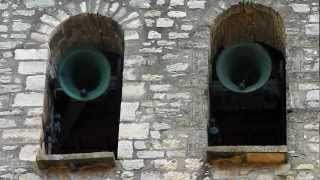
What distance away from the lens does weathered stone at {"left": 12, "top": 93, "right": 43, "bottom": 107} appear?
475 inches

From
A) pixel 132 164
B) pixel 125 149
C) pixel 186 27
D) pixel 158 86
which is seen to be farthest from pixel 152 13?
pixel 132 164

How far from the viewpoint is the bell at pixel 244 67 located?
1229 cm

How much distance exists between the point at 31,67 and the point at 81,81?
552mm

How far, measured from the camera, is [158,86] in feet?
39.6

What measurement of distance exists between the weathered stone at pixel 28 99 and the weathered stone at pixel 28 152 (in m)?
0.45

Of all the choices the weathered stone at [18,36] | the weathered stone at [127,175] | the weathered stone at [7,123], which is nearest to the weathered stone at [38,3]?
the weathered stone at [18,36]

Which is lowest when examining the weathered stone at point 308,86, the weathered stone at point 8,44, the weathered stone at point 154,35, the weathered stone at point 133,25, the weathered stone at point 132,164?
the weathered stone at point 132,164

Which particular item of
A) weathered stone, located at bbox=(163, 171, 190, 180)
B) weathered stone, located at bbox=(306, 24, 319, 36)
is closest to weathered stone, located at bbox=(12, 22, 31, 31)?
weathered stone, located at bbox=(163, 171, 190, 180)

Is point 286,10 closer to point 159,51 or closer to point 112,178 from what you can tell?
point 159,51

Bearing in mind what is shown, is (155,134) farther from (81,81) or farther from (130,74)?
(81,81)

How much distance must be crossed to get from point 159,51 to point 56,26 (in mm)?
980

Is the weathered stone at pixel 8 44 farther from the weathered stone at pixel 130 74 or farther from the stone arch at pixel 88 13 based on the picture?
the weathered stone at pixel 130 74

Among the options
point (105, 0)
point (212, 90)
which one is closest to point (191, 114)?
point (212, 90)

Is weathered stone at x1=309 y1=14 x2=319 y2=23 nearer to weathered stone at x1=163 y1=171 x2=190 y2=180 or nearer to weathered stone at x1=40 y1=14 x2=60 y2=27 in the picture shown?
weathered stone at x1=163 y1=171 x2=190 y2=180
